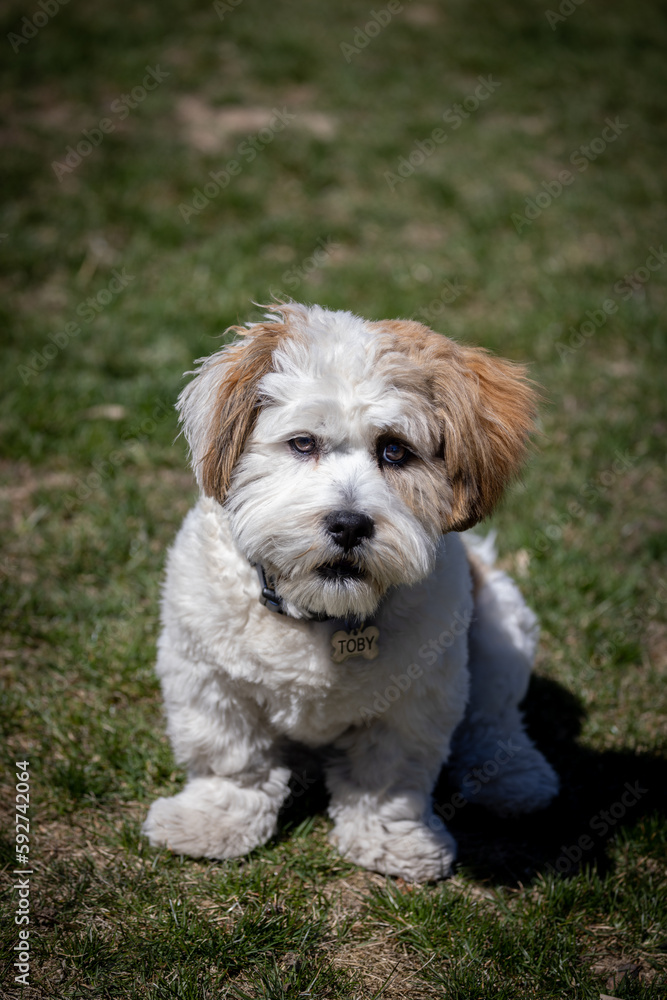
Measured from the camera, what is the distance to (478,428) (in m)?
2.36

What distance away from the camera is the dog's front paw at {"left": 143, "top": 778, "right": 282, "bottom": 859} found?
2.68 m

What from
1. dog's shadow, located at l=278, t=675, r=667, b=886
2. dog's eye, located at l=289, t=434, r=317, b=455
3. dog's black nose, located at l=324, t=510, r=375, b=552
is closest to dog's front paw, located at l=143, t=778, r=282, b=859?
dog's shadow, located at l=278, t=675, r=667, b=886

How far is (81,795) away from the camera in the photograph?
288cm

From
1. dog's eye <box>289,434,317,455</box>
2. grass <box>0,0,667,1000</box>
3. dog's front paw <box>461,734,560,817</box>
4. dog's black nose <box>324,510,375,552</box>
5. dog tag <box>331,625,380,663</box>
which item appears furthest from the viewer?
dog's front paw <box>461,734,560,817</box>

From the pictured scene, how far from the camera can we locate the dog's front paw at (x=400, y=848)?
2.72m

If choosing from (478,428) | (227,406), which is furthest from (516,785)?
(227,406)

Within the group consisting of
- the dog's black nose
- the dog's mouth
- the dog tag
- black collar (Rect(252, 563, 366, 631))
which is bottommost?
the dog tag

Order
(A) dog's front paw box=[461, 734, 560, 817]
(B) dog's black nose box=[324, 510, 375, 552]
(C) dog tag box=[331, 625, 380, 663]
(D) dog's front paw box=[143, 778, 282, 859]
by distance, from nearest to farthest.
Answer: (B) dog's black nose box=[324, 510, 375, 552], (C) dog tag box=[331, 625, 380, 663], (D) dog's front paw box=[143, 778, 282, 859], (A) dog's front paw box=[461, 734, 560, 817]

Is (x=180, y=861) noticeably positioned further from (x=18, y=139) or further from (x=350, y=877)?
(x=18, y=139)

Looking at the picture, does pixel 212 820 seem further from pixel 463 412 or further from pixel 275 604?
pixel 463 412

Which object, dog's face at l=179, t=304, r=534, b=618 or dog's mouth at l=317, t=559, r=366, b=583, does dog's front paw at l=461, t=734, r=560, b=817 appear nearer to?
dog's face at l=179, t=304, r=534, b=618

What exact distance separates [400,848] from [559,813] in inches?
29.4

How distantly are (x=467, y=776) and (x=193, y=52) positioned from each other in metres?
7.43

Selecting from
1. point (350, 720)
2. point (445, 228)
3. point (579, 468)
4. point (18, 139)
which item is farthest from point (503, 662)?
point (18, 139)
